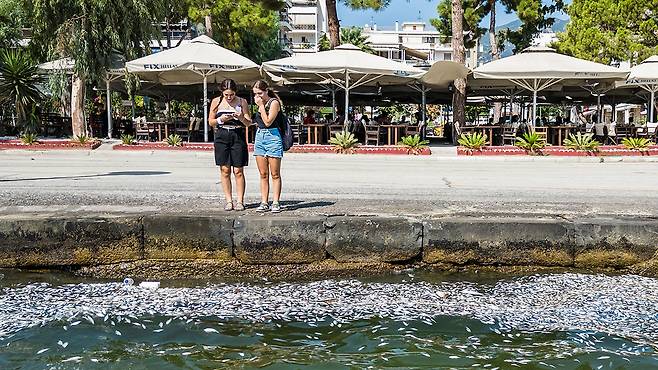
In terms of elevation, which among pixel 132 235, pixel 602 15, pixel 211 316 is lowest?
pixel 211 316

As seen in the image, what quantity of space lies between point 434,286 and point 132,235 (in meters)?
2.86

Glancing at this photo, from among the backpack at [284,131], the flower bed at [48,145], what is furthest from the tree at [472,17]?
Result: the backpack at [284,131]

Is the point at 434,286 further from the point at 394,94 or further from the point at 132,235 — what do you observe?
the point at 394,94

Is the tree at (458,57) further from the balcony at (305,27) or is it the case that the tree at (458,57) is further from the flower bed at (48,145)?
the balcony at (305,27)

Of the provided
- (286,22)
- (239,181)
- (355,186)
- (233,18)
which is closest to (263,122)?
(239,181)

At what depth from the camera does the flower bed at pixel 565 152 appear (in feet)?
53.8

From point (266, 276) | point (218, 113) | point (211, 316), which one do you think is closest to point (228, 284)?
point (266, 276)

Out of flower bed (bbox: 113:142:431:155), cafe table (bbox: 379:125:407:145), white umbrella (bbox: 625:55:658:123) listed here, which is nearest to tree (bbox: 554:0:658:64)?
white umbrella (bbox: 625:55:658:123)

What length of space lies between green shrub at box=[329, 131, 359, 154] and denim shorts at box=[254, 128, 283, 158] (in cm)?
1062

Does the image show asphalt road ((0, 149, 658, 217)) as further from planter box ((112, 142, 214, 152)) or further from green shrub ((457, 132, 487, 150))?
planter box ((112, 142, 214, 152))

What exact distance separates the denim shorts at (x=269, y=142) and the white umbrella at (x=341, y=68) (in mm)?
11261

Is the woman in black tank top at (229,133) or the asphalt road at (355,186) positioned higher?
the woman in black tank top at (229,133)

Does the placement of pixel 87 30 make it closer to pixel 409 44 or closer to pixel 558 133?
pixel 558 133

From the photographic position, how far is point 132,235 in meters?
6.18
